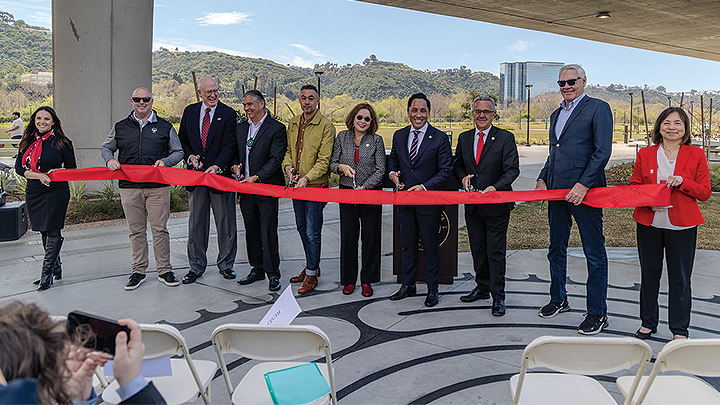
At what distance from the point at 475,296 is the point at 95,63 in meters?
8.27

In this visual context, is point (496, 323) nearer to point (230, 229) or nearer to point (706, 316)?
point (706, 316)

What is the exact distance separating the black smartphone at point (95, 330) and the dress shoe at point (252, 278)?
166 inches

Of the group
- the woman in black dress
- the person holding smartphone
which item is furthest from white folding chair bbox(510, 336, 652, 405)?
the woman in black dress

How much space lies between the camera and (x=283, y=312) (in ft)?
7.97

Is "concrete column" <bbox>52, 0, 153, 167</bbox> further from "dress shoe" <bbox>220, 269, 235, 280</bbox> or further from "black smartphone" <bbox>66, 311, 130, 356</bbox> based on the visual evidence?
"black smartphone" <bbox>66, 311, 130, 356</bbox>

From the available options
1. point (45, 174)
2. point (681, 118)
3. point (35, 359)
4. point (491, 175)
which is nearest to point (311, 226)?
point (491, 175)

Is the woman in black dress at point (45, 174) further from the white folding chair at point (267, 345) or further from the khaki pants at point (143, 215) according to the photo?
the white folding chair at point (267, 345)

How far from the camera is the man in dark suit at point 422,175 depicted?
489 centimetres

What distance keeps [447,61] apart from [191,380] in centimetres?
11434

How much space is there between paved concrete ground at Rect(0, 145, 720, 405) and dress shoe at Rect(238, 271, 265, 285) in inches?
2.9

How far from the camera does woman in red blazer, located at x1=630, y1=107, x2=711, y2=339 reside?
12.8ft

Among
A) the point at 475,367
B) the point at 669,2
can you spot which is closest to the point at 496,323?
the point at 475,367

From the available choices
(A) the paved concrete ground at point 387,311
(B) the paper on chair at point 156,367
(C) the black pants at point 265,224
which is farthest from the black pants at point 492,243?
(B) the paper on chair at point 156,367

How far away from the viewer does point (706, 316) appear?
15.4ft
